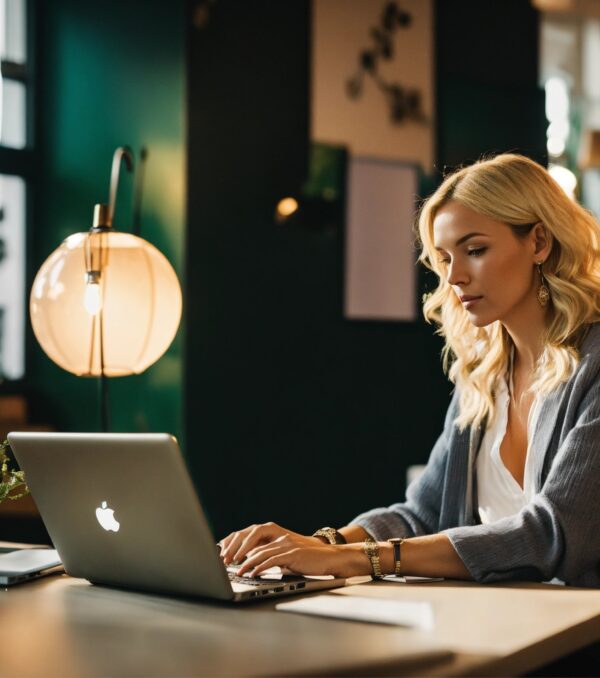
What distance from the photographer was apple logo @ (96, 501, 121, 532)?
5.56 feet

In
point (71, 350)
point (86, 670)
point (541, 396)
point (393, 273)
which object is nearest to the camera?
point (86, 670)

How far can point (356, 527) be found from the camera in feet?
7.10

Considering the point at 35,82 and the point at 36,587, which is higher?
the point at 35,82

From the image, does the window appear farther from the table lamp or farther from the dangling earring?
the dangling earring

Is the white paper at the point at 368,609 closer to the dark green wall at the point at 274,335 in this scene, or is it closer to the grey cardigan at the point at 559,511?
the grey cardigan at the point at 559,511

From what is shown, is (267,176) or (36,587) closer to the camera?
(36,587)

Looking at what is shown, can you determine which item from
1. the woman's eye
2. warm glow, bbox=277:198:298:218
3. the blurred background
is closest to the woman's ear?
the woman's eye

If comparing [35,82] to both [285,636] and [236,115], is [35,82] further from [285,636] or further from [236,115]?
[285,636]

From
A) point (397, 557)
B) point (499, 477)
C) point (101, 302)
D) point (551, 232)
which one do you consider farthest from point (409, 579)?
point (101, 302)

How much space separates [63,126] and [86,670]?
3150 mm

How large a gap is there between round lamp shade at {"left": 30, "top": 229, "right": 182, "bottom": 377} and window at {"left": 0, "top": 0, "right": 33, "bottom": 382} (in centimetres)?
159

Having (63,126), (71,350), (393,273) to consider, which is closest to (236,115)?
(63,126)

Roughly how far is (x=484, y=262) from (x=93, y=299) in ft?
2.93

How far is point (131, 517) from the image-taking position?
1658mm
